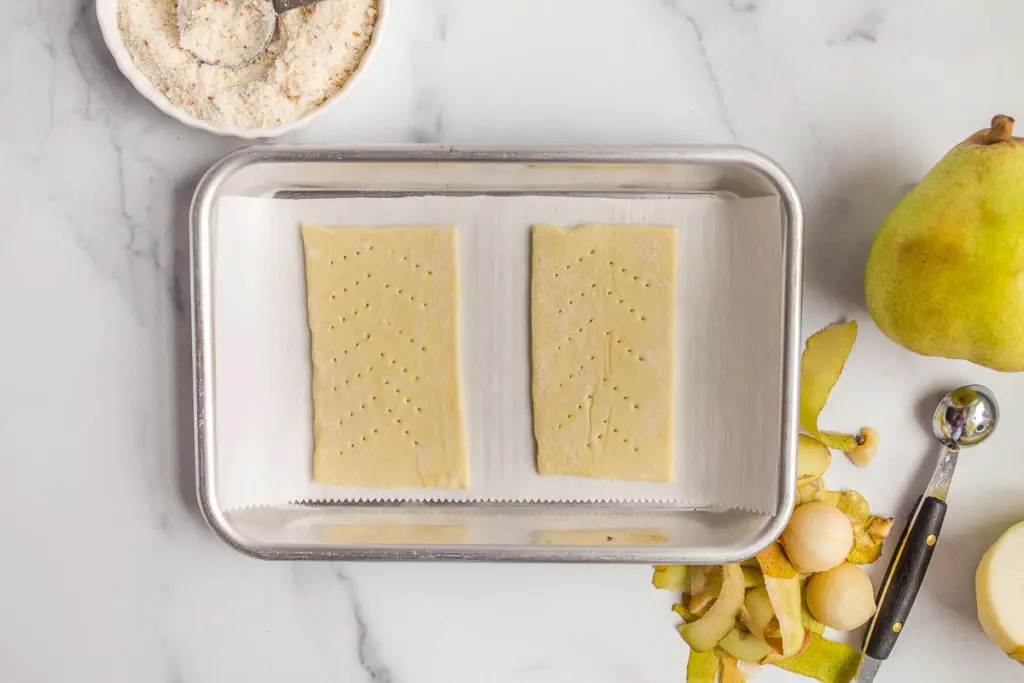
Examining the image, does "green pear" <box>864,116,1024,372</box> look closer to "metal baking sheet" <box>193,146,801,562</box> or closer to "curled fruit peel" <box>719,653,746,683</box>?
"metal baking sheet" <box>193,146,801,562</box>

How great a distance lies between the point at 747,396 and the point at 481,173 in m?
0.42

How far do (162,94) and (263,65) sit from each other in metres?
0.12

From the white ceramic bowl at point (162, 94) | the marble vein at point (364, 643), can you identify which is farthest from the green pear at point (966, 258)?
the marble vein at point (364, 643)

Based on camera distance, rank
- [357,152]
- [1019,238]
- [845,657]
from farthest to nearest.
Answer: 1. [845,657]
2. [357,152]
3. [1019,238]

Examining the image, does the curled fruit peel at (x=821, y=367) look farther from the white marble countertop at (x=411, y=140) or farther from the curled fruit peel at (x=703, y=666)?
the curled fruit peel at (x=703, y=666)

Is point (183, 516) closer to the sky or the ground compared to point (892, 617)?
closer to the sky

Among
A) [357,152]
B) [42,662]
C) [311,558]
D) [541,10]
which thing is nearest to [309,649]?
[311,558]

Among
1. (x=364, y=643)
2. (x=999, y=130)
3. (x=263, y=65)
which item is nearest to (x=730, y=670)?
(x=364, y=643)

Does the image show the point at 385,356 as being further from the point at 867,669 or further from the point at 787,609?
the point at 867,669

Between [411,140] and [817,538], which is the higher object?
[411,140]

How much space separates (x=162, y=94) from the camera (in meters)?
0.87

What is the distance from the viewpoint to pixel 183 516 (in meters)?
0.99

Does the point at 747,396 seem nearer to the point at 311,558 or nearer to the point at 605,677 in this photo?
the point at 605,677

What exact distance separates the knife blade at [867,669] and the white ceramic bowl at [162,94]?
3.08ft
